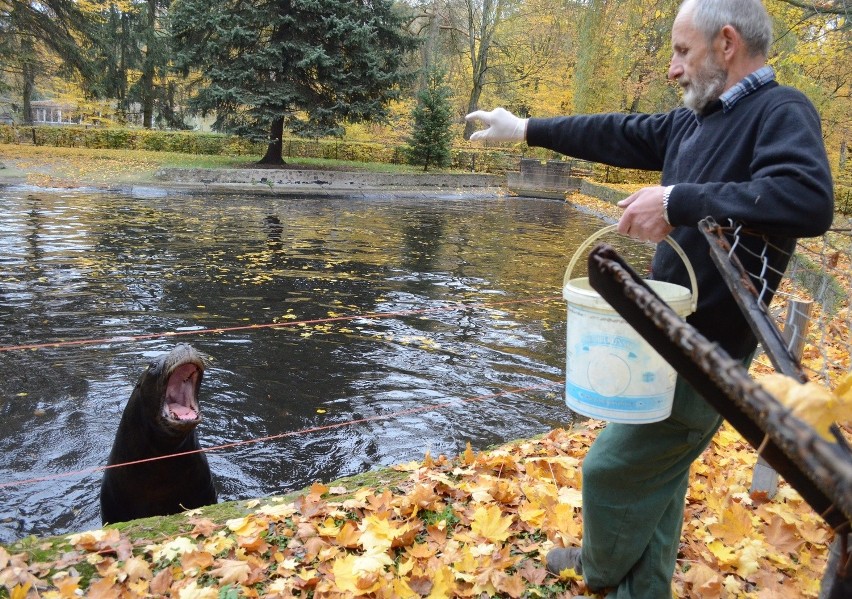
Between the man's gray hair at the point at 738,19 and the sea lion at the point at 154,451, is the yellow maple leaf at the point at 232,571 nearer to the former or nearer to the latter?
the sea lion at the point at 154,451

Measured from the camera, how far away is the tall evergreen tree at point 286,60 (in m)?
26.8

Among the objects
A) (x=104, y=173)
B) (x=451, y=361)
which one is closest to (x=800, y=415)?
(x=451, y=361)

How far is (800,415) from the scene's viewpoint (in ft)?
3.22

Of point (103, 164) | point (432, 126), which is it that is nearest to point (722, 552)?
point (103, 164)

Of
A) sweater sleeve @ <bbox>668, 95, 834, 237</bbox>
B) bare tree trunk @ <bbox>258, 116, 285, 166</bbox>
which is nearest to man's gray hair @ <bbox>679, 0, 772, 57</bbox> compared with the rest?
sweater sleeve @ <bbox>668, 95, 834, 237</bbox>

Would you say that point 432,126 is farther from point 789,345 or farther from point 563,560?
point 563,560

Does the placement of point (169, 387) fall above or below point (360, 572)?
above

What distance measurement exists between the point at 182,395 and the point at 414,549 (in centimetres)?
232

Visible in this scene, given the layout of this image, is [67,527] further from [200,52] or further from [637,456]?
[200,52]

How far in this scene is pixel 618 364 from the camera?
82.6 inches

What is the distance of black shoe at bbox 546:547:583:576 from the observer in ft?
9.21

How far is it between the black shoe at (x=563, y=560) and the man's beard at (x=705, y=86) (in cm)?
183

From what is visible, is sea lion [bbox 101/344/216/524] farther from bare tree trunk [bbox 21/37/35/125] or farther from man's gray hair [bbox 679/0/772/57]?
bare tree trunk [bbox 21/37/35/125]

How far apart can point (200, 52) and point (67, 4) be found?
250 inches
